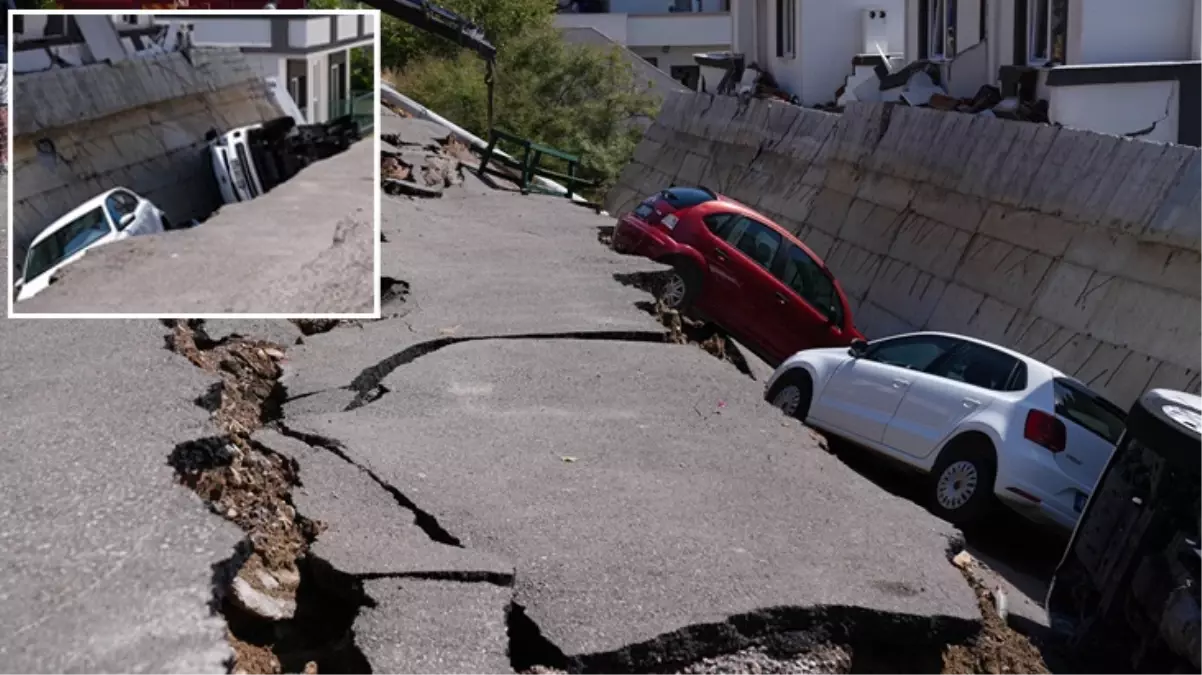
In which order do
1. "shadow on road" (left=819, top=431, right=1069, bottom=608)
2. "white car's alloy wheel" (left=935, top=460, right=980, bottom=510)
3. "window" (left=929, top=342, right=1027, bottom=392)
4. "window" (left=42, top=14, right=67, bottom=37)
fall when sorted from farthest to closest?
"window" (left=929, top=342, right=1027, bottom=392)
"white car's alloy wheel" (left=935, top=460, right=980, bottom=510)
"shadow on road" (left=819, top=431, right=1069, bottom=608)
"window" (left=42, top=14, right=67, bottom=37)

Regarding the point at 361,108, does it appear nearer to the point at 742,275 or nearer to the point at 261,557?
the point at 261,557

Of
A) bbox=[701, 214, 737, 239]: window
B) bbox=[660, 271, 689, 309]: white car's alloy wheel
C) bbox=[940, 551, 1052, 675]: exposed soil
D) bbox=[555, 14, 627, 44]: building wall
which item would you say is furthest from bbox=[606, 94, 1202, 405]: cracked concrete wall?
bbox=[555, 14, 627, 44]: building wall

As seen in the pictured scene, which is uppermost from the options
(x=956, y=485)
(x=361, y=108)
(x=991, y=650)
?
(x=361, y=108)

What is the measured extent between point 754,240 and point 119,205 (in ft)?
40.4

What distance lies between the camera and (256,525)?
6.73 meters

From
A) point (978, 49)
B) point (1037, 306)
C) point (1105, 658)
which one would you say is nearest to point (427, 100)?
point (978, 49)

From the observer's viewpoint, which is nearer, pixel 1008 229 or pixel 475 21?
pixel 1008 229

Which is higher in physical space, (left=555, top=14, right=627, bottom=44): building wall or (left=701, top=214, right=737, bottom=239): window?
(left=555, top=14, right=627, bottom=44): building wall

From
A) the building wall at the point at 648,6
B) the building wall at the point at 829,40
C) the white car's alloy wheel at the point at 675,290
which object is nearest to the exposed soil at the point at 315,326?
the white car's alloy wheel at the point at 675,290

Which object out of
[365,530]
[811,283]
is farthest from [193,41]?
[811,283]

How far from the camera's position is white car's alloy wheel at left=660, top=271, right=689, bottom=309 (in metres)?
15.6

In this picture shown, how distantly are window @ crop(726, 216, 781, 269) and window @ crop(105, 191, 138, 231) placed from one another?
39.6 ft

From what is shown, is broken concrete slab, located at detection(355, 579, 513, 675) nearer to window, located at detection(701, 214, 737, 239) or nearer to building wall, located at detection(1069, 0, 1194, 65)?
window, located at detection(701, 214, 737, 239)

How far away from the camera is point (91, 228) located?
178 inches
